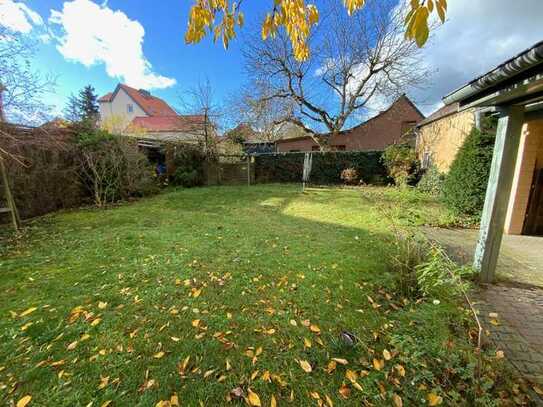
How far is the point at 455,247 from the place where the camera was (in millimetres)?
4160

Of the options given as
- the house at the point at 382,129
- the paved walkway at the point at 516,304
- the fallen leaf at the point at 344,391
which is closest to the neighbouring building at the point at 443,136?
the paved walkway at the point at 516,304

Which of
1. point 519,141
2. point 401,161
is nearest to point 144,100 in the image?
point 401,161

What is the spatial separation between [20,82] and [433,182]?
12.6 metres

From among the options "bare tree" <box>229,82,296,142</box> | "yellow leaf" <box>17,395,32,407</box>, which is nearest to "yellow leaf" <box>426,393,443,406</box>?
"yellow leaf" <box>17,395,32,407</box>

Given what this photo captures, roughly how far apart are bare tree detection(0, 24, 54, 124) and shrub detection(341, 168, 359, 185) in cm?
1194

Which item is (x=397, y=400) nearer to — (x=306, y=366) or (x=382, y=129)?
(x=306, y=366)

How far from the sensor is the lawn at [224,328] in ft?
5.09

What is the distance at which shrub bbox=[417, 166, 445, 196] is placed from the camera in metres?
9.24

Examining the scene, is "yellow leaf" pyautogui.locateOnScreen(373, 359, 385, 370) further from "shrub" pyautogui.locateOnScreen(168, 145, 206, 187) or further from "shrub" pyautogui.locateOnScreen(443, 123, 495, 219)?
"shrub" pyautogui.locateOnScreen(168, 145, 206, 187)

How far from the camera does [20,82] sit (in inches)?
179

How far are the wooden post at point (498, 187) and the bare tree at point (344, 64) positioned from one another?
1363cm

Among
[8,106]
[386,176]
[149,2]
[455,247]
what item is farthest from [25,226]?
[386,176]

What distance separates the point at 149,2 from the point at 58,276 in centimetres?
528

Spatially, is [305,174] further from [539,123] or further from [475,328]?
[475,328]
